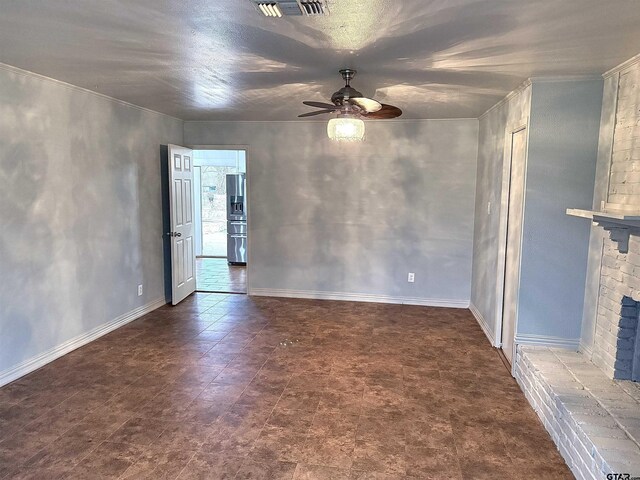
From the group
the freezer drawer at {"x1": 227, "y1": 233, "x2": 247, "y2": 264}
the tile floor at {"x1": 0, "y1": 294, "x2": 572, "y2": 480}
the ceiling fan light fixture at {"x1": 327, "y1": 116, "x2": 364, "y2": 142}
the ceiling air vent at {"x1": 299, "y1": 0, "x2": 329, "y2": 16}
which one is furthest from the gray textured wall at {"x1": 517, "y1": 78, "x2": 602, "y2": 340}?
the freezer drawer at {"x1": 227, "y1": 233, "x2": 247, "y2": 264}

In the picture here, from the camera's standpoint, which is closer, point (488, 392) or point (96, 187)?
point (488, 392)

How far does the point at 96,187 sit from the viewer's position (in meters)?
4.02

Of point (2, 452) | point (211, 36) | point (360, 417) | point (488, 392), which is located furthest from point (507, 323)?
point (2, 452)

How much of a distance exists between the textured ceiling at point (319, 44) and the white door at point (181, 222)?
148cm

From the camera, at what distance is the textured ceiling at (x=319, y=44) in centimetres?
197

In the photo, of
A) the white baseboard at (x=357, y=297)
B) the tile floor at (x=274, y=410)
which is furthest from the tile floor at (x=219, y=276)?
the tile floor at (x=274, y=410)

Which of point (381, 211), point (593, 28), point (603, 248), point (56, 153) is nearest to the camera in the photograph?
point (593, 28)

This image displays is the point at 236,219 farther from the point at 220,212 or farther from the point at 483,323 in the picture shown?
the point at 483,323

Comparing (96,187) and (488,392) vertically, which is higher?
(96,187)

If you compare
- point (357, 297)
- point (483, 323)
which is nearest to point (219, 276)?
point (357, 297)

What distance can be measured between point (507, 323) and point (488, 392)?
32.3 inches

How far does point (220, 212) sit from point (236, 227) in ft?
3.97

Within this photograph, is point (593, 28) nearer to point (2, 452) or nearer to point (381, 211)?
point (381, 211)

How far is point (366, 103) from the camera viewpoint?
291cm
